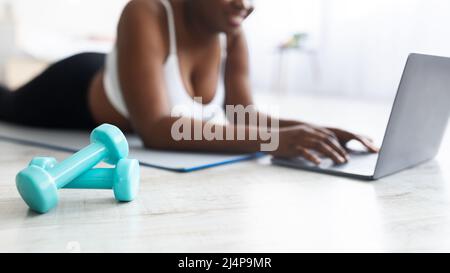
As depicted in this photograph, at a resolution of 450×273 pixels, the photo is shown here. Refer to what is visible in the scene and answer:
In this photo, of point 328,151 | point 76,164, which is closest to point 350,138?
point 328,151

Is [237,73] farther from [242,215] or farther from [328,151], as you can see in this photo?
[242,215]

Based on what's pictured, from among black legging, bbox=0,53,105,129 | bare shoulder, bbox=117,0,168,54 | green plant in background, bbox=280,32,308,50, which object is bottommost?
green plant in background, bbox=280,32,308,50

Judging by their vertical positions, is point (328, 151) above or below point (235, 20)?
below

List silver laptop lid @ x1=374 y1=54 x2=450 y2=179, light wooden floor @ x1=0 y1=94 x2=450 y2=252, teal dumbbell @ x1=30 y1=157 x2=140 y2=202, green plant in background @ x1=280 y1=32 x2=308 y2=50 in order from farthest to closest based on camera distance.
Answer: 1. green plant in background @ x1=280 y1=32 x2=308 y2=50
2. silver laptop lid @ x1=374 y1=54 x2=450 y2=179
3. teal dumbbell @ x1=30 y1=157 x2=140 y2=202
4. light wooden floor @ x1=0 y1=94 x2=450 y2=252

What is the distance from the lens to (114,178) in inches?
24.4

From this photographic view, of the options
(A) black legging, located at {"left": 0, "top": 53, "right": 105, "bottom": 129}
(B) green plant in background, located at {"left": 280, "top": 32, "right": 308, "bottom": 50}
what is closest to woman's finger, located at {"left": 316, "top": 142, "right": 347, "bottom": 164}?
(A) black legging, located at {"left": 0, "top": 53, "right": 105, "bottom": 129}

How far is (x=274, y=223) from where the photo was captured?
0.57 metres

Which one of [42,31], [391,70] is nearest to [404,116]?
[391,70]

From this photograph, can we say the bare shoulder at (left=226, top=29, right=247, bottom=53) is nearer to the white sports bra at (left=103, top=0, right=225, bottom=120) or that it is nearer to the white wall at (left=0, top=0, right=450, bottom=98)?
the white sports bra at (left=103, top=0, right=225, bottom=120)

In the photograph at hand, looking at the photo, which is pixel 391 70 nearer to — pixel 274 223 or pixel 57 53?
pixel 57 53

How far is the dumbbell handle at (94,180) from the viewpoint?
64 centimetres

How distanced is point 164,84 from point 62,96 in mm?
437

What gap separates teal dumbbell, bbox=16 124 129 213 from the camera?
0.53 meters

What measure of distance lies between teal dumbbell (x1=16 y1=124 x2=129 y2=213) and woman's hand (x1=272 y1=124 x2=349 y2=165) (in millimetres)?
347
